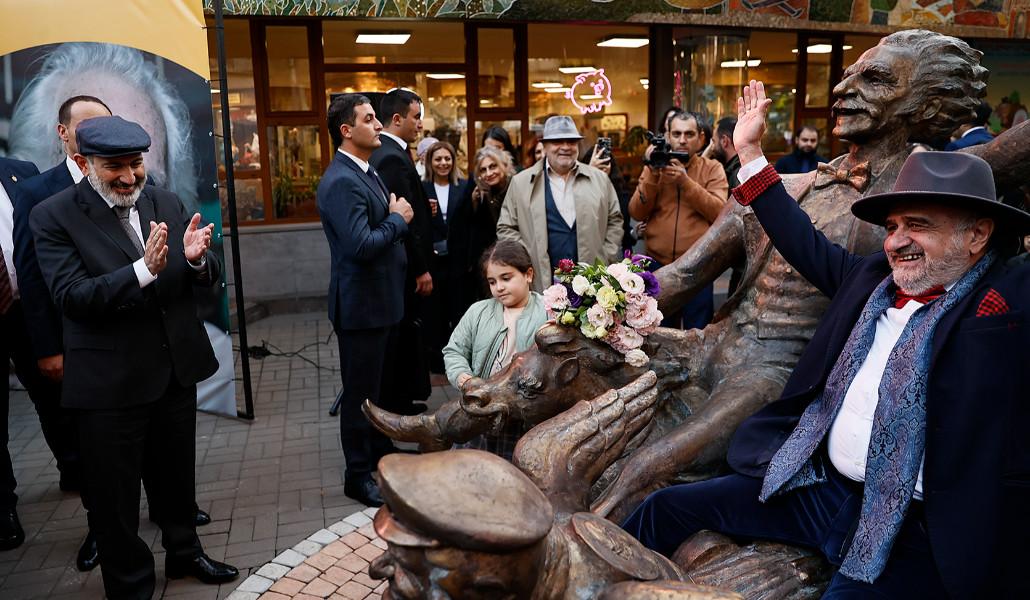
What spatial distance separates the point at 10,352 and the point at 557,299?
3.60 metres

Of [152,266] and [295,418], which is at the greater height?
[152,266]

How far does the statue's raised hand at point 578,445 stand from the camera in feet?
6.46

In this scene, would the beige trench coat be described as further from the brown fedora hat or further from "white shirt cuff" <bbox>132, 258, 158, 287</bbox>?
the brown fedora hat

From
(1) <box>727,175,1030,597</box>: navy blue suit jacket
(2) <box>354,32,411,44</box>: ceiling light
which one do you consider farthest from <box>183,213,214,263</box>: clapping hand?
(2) <box>354,32,411,44</box>: ceiling light

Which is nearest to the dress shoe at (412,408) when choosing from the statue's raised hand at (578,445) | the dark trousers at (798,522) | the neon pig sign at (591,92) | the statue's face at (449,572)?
the dark trousers at (798,522)

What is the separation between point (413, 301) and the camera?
5.93 metres

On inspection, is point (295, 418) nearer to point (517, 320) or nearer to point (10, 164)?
point (10, 164)

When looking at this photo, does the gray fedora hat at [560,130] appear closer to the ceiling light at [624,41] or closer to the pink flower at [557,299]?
the pink flower at [557,299]

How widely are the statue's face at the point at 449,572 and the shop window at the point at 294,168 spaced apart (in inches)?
351

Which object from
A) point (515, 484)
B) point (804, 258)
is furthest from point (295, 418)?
point (515, 484)

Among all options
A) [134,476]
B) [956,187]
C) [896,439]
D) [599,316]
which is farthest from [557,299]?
[134,476]

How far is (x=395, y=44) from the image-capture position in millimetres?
10062

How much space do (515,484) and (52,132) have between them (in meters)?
5.48

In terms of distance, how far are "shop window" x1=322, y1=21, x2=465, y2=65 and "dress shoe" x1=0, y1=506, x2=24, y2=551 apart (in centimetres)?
683
